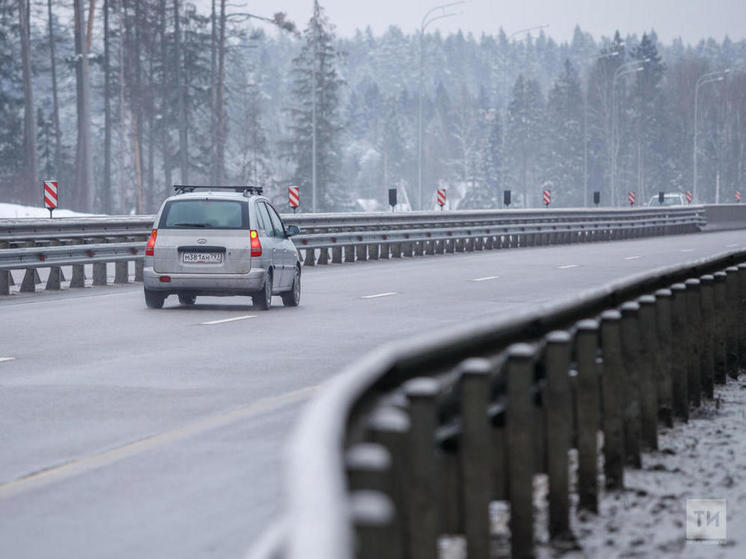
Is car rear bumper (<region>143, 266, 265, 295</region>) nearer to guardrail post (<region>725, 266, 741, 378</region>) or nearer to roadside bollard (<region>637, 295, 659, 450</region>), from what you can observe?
guardrail post (<region>725, 266, 741, 378</region>)

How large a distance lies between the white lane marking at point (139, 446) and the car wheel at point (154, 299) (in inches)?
346

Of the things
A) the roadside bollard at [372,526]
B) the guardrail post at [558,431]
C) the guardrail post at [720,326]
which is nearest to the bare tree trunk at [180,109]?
the guardrail post at [720,326]

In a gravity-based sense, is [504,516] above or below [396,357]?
below

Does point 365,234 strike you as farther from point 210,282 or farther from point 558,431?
point 558,431

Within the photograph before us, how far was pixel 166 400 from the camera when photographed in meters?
11.1

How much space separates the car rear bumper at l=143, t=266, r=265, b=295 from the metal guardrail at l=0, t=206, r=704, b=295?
3.81 m

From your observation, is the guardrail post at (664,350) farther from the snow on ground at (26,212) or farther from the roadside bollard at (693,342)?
the snow on ground at (26,212)

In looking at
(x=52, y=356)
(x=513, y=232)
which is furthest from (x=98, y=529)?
(x=513, y=232)

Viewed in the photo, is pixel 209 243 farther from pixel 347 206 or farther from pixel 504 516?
pixel 347 206

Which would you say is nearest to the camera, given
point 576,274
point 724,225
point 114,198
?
point 576,274

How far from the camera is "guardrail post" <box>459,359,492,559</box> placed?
5.18 m

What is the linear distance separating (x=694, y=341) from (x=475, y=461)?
18.2ft

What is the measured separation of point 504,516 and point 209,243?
514 inches

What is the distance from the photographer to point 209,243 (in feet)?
64.4
